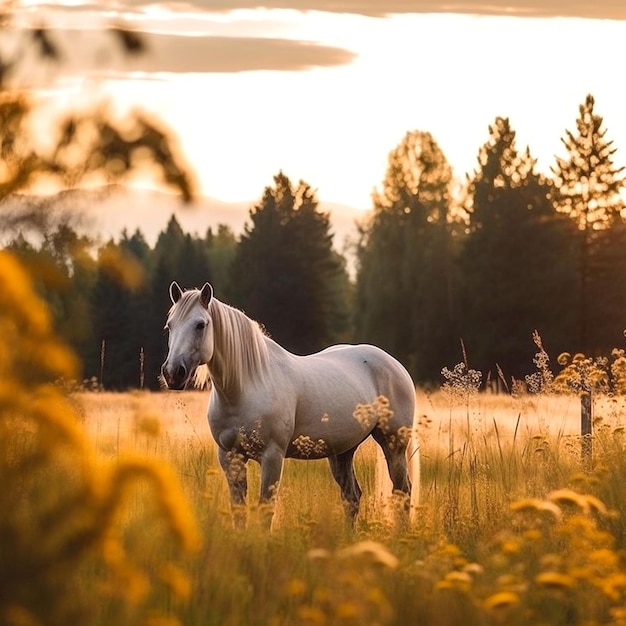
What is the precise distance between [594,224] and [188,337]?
1615 inches

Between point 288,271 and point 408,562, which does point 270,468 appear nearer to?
point 408,562

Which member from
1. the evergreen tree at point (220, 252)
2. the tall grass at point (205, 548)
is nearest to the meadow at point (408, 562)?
the tall grass at point (205, 548)

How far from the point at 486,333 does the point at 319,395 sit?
3910 centimetres

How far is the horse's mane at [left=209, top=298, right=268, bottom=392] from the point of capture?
350 inches

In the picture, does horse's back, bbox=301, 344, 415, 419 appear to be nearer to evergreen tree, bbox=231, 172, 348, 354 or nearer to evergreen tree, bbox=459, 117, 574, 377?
evergreen tree, bbox=459, 117, 574, 377

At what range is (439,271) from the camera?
55844 millimetres

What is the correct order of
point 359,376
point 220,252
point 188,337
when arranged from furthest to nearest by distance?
1. point 220,252
2. point 359,376
3. point 188,337

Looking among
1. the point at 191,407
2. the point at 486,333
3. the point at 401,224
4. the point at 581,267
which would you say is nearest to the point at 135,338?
the point at 401,224

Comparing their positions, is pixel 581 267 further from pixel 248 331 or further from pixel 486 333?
pixel 248 331

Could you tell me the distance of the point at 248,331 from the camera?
9156 millimetres

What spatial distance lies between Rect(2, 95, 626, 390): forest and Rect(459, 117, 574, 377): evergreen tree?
5 cm

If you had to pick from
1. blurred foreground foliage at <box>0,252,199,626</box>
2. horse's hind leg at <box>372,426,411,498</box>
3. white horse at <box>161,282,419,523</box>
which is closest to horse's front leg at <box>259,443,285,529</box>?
white horse at <box>161,282,419,523</box>

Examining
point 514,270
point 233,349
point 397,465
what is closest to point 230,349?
point 233,349

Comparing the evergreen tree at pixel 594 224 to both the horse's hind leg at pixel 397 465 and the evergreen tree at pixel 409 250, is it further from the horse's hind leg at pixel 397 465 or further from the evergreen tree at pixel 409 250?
the horse's hind leg at pixel 397 465
